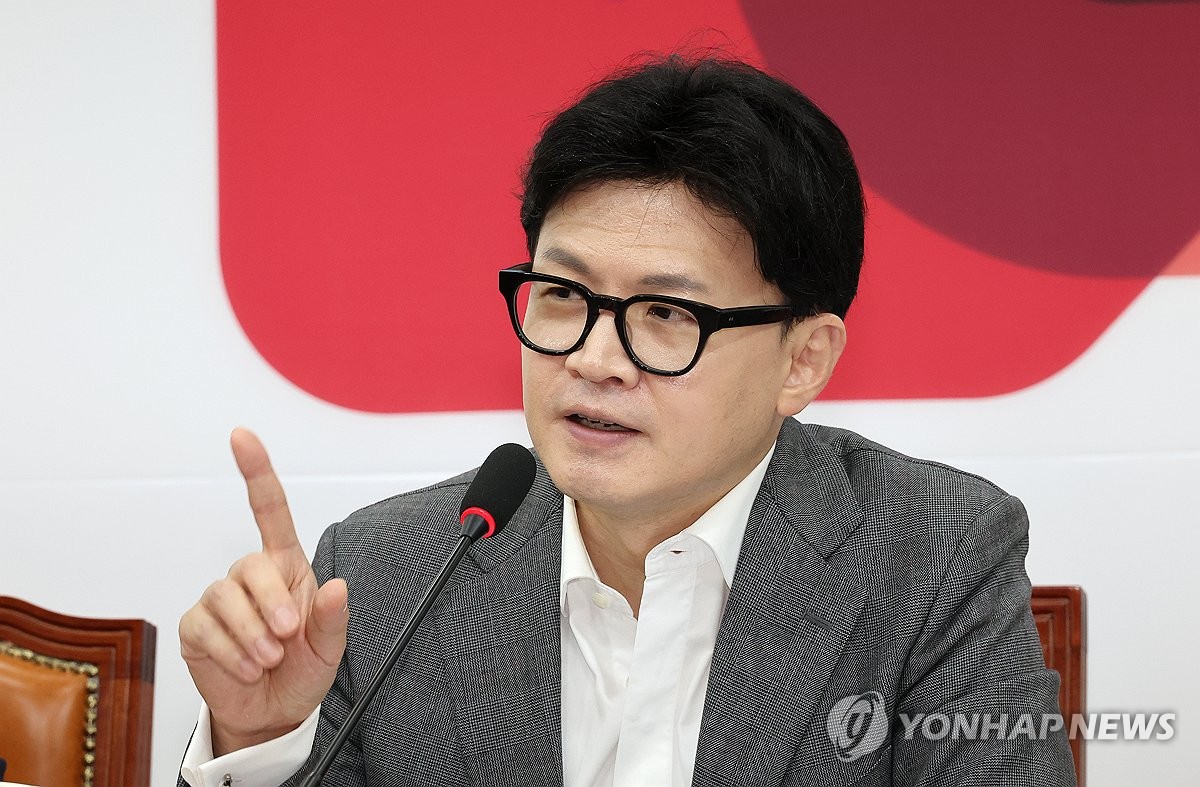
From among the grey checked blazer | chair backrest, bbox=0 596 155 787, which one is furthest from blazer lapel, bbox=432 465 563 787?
chair backrest, bbox=0 596 155 787

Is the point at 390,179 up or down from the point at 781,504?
up

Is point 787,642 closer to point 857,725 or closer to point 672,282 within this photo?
point 857,725

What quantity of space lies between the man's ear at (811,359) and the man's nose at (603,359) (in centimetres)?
30

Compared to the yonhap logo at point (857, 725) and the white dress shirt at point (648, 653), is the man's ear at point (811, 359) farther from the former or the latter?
the yonhap logo at point (857, 725)

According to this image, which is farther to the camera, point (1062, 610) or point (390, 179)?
point (390, 179)

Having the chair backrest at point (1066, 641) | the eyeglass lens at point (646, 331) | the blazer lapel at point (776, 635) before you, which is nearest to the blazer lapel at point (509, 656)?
the blazer lapel at point (776, 635)

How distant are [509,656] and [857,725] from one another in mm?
465

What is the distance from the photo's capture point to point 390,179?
241cm

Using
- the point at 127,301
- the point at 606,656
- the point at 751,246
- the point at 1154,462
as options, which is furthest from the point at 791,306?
the point at 127,301

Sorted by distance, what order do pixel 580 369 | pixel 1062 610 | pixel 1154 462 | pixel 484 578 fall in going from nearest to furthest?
pixel 580 369, pixel 484 578, pixel 1062 610, pixel 1154 462

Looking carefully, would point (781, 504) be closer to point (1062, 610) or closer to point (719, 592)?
point (719, 592)

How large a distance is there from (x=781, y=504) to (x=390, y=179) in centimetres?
115

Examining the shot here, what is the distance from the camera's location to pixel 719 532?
5.43 feet

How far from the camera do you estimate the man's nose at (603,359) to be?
1465 mm
